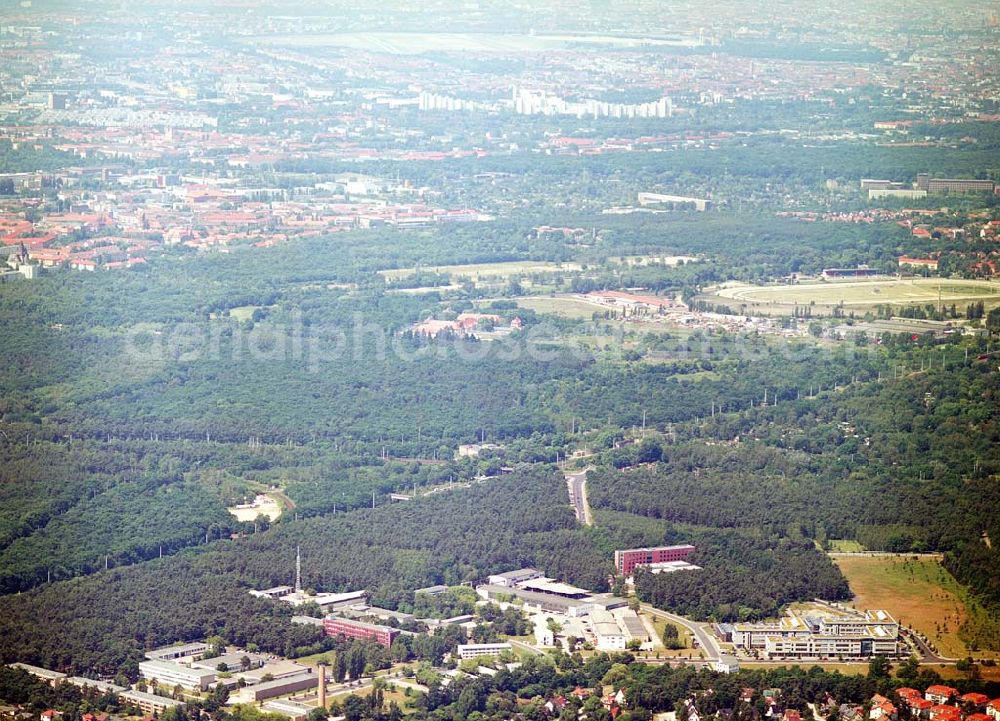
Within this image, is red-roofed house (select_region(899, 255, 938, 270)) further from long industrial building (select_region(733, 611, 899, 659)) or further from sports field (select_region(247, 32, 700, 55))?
sports field (select_region(247, 32, 700, 55))

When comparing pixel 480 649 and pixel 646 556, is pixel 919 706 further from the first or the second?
pixel 646 556

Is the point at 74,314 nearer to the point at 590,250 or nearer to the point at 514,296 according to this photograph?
the point at 514,296

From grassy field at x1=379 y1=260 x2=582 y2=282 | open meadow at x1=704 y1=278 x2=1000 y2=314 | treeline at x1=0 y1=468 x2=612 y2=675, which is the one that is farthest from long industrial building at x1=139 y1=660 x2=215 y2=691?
grassy field at x1=379 y1=260 x2=582 y2=282

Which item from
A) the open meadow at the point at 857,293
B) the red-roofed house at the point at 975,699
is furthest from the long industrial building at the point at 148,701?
the open meadow at the point at 857,293

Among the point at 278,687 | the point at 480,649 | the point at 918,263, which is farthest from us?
the point at 918,263

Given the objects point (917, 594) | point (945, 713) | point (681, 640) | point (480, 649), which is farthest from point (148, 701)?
point (917, 594)

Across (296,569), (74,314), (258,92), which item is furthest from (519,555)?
(258,92)
